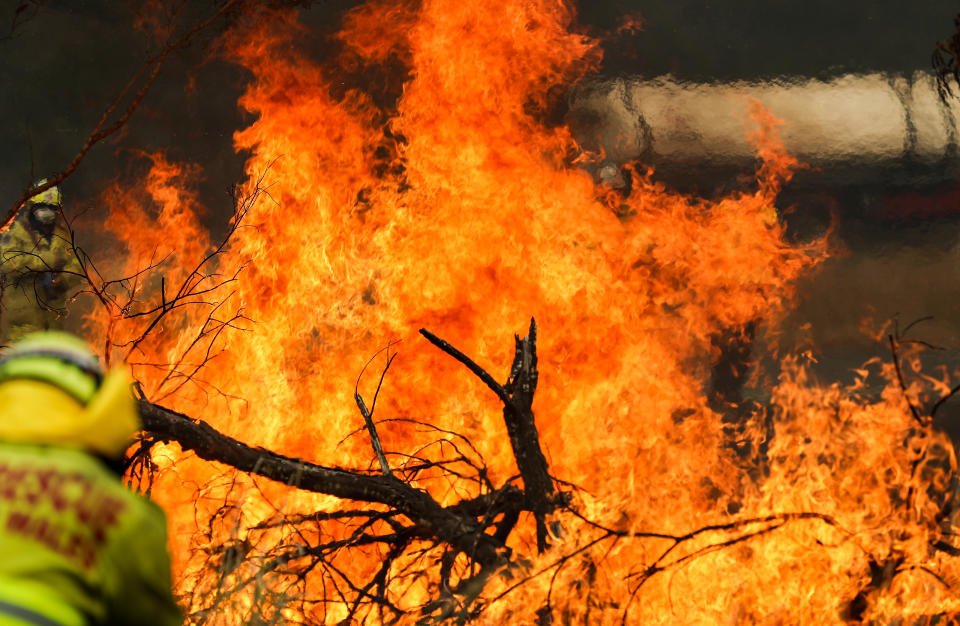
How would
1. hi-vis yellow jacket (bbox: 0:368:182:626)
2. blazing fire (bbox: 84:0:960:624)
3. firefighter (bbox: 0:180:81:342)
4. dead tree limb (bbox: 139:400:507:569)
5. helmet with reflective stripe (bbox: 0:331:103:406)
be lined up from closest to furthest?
hi-vis yellow jacket (bbox: 0:368:182:626) → helmet with reflective stripe (bbox: 0:331:103:406) → dead tree limb (bbox: 139:400:507:569) → blazing fire (bbox: 84:0:960:624) → firefighter (bbox: 0:180:81:342)

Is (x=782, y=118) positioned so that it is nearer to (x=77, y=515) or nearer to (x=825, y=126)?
(x=825, y=126)

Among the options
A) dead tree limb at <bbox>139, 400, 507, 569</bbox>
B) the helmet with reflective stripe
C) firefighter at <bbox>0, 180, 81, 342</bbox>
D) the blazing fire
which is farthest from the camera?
firefighter at <bbox>0, 180, 81, 342</bbox>

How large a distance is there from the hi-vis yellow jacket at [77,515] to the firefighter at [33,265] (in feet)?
18.3

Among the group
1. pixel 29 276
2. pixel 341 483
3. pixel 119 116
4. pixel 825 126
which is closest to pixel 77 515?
pixel 341 483

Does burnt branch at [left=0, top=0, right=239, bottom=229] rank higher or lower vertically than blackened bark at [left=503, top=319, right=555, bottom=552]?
higher

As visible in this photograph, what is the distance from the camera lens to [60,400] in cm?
135

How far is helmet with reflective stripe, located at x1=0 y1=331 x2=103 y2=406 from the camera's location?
53.4 inches

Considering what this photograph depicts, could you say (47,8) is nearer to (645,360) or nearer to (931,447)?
(645,360)

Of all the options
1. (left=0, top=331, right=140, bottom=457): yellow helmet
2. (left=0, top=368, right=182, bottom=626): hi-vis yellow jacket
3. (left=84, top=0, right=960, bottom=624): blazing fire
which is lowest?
(left=0, top=368, right=182, bottom=626): hi-vis yellow jacket

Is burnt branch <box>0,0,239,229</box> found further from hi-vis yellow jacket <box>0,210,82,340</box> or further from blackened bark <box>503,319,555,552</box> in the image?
blackened bark <box>503,319,555,552</box>

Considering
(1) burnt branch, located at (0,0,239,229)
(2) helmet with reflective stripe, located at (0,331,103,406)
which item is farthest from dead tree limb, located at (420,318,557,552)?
(1) burnt branch, located at (0,0,239,229)

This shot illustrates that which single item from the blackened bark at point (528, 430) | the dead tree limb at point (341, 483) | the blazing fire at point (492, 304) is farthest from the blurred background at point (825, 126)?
the dead tree limb at point (341, 483)

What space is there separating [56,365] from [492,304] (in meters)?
5.00

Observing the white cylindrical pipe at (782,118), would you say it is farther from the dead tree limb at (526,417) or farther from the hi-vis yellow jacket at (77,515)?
the hi-vis yellow jacket at (77,515)
